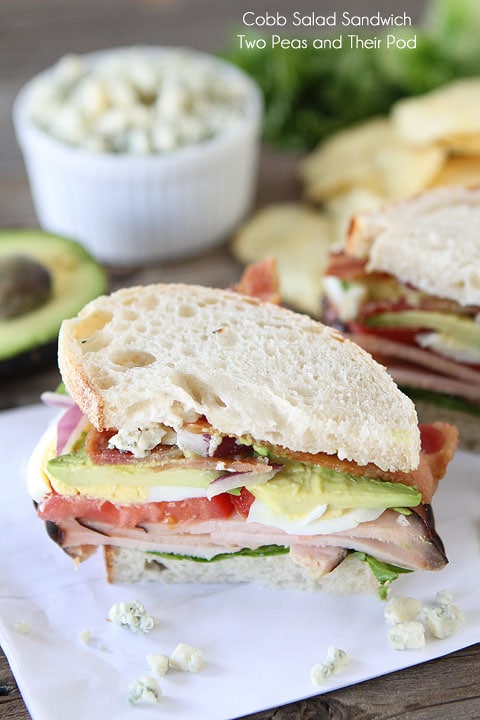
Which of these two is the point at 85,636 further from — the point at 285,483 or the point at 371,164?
the point at 371,164

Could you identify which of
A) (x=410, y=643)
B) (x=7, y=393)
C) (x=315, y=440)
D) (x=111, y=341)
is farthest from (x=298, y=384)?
(x=7, y=393)

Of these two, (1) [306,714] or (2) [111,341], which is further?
(2) [111,341]

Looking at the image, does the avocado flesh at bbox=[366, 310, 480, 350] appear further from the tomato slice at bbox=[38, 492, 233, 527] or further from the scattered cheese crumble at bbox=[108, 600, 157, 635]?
the scattered cheese crumble at bbox=[108, 600, 157, 635]

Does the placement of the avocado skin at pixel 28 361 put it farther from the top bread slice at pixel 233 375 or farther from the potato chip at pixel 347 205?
the potato chip at pixel 347 205

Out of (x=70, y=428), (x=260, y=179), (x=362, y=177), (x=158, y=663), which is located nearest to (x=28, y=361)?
(x=70, y=428)

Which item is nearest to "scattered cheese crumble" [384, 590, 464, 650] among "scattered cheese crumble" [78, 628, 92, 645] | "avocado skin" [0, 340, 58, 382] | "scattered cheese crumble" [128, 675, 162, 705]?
"scattered cheese crumble" [128, 675, 162, 705]

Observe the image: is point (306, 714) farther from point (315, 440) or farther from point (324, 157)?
point (324, 157)
